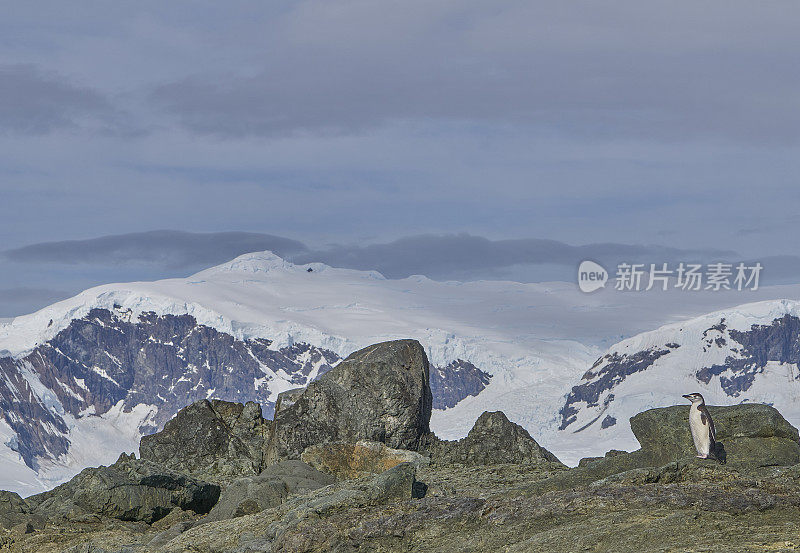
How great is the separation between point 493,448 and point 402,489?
18.1 meters

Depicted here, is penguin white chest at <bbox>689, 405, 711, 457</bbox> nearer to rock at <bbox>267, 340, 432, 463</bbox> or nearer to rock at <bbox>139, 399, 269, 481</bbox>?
rock at <bbox>267, 340, 432, 463</bbox>

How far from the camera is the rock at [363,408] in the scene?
44625 mm

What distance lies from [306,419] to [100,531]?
14.4 metres

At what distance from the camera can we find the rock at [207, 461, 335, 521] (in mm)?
29672

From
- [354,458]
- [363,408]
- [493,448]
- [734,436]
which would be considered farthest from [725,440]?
[363,408]

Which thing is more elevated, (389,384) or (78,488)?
(389,384)

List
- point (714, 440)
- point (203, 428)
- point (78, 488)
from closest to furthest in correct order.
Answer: point (714, 440)
point (78, 488)
point (203, 428)

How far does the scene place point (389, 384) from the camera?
148 ft

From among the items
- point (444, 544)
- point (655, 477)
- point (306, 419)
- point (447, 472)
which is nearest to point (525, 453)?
point (447, 472)

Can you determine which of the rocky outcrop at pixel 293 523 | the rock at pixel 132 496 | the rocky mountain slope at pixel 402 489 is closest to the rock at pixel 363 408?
the rocky mountain slope at pixel 402 489

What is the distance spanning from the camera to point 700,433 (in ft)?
93.7

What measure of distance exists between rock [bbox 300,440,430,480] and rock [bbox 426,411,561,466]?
1.94 metres

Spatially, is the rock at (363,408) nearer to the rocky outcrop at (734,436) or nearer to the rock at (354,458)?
the rock at (354,458)

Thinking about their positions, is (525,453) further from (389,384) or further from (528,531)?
(528,531)
